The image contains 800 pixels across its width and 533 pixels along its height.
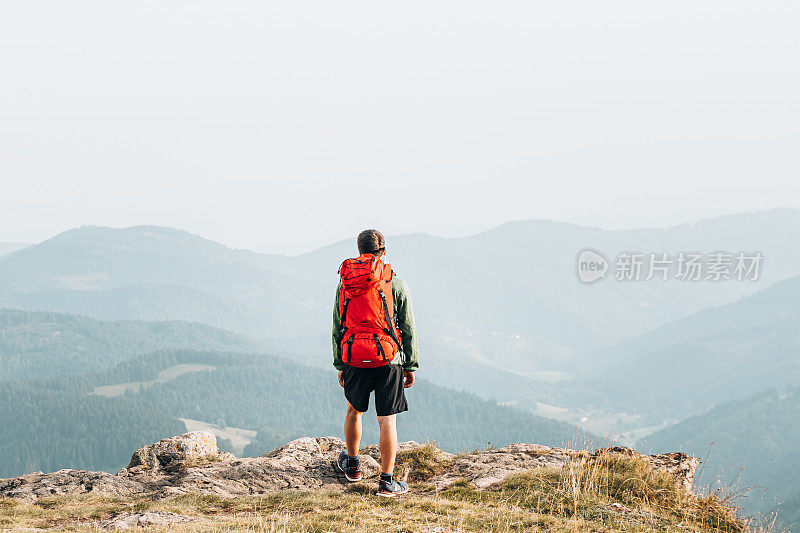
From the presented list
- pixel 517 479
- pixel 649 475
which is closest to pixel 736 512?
pixel 649 475

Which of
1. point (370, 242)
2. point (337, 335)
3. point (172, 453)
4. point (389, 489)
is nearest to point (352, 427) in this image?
point (389, 489)

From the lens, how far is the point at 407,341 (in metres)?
8.36

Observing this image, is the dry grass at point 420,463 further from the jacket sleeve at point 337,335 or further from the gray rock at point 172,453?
the gray rock at point 172,453

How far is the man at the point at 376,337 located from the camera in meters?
8.13

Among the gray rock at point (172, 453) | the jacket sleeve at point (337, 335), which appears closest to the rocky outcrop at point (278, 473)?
the gray rock at point (172, 453)

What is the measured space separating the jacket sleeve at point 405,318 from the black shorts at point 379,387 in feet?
0.93

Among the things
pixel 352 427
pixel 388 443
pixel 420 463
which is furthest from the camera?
pixel 420 463

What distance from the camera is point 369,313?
8.16 metres

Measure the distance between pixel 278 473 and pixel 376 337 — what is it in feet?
14.1

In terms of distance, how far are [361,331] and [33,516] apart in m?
5.64

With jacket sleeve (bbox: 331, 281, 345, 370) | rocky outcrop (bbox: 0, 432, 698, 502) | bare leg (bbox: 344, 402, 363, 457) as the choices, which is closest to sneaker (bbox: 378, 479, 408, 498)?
bare leg (bbox: 344, 402, 363, 457)

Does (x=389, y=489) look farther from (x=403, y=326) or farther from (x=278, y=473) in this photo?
(x=278, y=473)

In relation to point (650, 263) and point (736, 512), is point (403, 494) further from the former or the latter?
point (650, 263)

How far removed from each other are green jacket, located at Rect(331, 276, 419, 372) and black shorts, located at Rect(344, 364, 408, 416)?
7.3 inches
